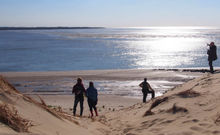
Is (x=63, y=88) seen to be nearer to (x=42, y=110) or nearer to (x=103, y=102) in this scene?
(x=103, y=102)

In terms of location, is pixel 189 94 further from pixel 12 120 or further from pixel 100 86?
pixel 100 86

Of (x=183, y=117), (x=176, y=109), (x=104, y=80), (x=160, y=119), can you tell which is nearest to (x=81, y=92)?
(x=160, y=119)

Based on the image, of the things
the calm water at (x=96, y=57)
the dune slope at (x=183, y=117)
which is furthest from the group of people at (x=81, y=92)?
the calm water at (x=96, y=57)

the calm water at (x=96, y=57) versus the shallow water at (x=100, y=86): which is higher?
the calm water at (x=96, y=57)

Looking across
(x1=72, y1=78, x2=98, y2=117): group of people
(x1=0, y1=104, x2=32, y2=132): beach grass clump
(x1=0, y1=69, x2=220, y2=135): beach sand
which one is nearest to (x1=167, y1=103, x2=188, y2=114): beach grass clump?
(x1=0, y1=69, x2=220, y2=135): beach sand

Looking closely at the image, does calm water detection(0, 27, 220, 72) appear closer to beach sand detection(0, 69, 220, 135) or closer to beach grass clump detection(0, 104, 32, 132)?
beach sand detection(0, 69, 220, 135)

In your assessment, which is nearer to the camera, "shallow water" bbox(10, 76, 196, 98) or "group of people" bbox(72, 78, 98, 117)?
"group of people" bbox(72, 78, 98, 117)

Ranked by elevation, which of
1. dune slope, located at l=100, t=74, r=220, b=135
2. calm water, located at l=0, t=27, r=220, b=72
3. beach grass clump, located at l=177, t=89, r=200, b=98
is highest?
calm water, located at l=0, t=27, r=220, b=72

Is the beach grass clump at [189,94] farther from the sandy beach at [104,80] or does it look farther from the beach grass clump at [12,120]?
the sandy beach at [104,80]

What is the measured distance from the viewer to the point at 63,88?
22.4 meters

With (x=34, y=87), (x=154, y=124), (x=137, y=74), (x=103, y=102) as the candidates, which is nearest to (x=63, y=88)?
(x=34, y=87)

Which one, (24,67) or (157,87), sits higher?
(24,67)

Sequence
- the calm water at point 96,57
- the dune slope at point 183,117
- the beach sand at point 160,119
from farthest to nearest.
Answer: the calm water at point 96,57 → the dune slope at point 183,117 → the beach sand at point 160,119

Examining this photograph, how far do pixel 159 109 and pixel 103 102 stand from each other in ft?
29.7
